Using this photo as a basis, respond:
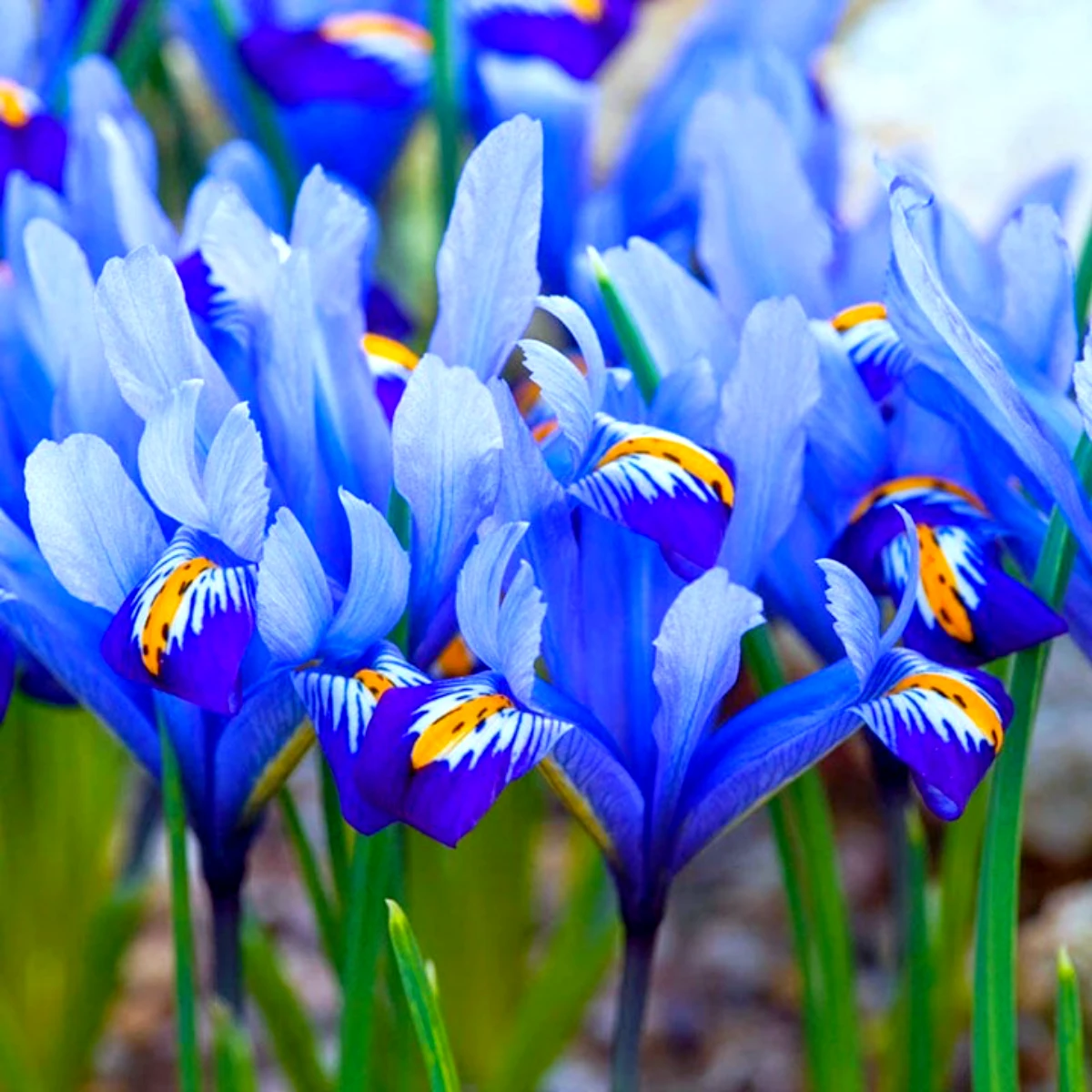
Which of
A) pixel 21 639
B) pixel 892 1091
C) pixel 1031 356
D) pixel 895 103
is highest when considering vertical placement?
pixel 895 103

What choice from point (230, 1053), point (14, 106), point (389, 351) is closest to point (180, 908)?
point (230, 1053)

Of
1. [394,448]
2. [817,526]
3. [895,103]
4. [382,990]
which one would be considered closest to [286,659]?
[394,448]

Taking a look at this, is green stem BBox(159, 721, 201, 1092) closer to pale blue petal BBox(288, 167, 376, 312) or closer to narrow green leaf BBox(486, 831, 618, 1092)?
pale blue petal BBox(288, 167, 376, 312)

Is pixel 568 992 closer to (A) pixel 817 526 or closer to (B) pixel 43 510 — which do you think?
(A) pixel 817 526

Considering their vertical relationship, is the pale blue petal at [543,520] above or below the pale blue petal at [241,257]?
below

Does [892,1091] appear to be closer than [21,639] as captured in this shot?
No

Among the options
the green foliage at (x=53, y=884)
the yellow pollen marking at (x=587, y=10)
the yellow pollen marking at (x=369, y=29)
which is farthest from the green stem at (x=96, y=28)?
the green foliage at (x=53, y=884)

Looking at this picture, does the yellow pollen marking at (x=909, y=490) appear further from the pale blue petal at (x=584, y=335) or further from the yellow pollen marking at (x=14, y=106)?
the yellow pollen marking at (x=14, y=106)

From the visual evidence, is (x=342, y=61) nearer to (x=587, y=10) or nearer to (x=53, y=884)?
(x=587, y=10)
